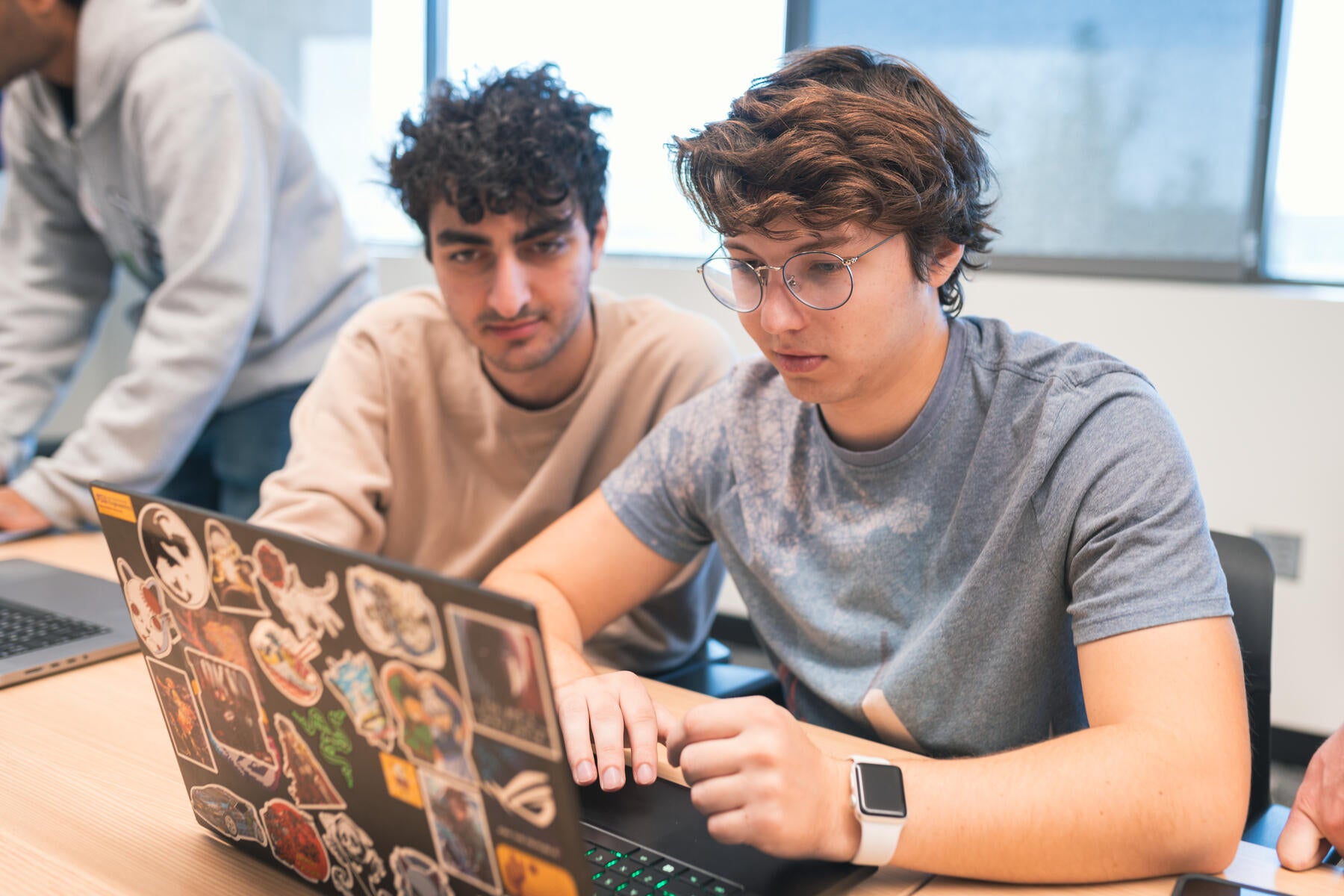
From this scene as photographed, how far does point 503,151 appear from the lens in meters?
1.50

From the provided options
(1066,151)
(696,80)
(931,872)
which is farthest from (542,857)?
(696,80)

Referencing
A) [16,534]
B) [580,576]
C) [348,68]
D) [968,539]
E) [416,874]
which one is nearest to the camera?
[416,874]

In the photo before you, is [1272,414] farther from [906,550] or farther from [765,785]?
[765,785]

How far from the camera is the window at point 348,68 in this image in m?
3.99

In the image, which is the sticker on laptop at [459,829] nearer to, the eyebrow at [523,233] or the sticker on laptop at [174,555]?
the sticker on laptop at [174,555]

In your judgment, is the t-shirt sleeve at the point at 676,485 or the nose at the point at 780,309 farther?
the t-shirt sleeve at the point at 676,485

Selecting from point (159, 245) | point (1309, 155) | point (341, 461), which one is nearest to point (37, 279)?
point (159, 245)

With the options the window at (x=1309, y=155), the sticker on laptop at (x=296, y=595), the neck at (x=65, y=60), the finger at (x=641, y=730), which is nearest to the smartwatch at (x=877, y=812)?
the finger at (x=641, y=730)

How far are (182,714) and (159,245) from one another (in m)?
1.63

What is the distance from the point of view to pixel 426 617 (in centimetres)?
54

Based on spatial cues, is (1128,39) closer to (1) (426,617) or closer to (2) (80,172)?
(2) (80,172)

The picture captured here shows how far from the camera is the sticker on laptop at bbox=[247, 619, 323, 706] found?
632mm

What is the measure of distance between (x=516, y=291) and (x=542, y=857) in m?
1.02

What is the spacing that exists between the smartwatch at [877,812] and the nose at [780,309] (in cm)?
44
